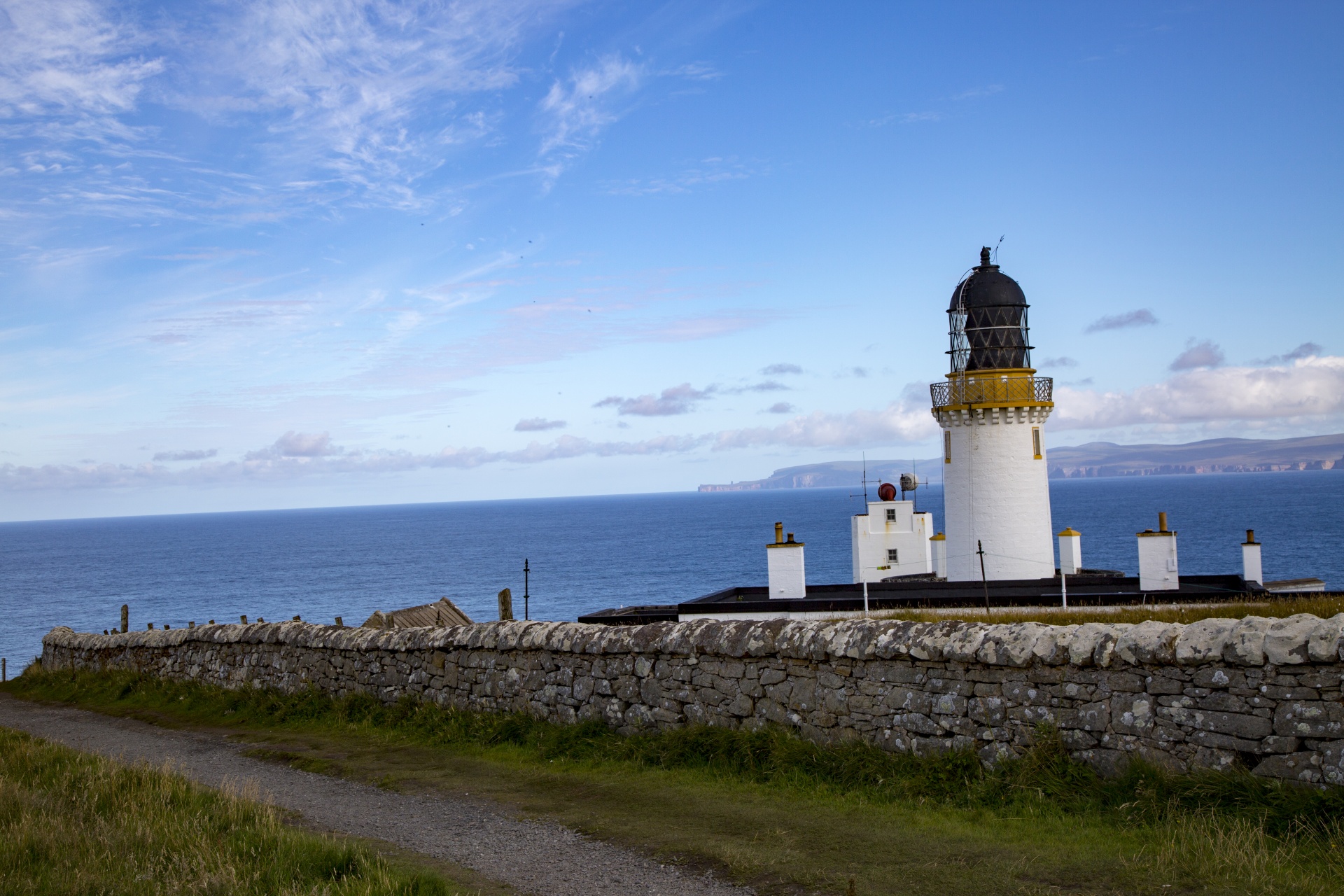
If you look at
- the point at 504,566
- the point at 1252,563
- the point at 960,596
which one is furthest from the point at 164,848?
the point at 504,566

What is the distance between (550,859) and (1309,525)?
405 feet

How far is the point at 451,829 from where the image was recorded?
27.7 ft

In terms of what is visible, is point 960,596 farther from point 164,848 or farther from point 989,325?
point 164,848

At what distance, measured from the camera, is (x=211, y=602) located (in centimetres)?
8575

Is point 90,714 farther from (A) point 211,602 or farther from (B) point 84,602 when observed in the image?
(B) point 84,602

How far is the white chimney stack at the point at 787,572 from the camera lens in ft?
68.8

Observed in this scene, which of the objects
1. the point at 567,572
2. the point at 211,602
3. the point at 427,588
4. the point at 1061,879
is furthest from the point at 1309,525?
the point at 1061,879

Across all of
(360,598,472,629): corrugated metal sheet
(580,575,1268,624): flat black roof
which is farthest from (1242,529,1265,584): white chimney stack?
(360,598,472,629): corrugated metal sheet

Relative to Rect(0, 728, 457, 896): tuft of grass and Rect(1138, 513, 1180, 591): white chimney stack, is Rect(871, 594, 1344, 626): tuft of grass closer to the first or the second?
Rect(1138, 513, 1180, 591): white chimney stack

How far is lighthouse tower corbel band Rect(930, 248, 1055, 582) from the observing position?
904 inches

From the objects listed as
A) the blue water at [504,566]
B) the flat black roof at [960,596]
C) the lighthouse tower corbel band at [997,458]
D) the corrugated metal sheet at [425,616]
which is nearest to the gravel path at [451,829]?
the flat black roof at [960,596]

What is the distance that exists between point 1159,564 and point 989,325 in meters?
7.21

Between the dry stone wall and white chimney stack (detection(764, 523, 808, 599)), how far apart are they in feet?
30.5

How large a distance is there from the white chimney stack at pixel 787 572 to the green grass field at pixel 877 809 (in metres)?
10.1
